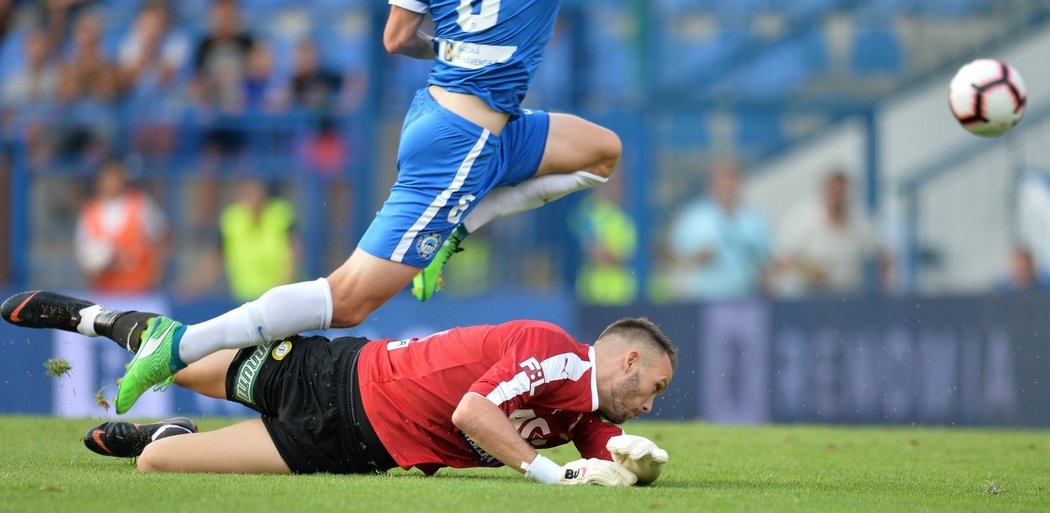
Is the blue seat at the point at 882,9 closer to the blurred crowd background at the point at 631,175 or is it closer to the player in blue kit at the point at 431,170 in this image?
the blurred crowd background at the point at 631,175

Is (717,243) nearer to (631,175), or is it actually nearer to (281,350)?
(631,175)

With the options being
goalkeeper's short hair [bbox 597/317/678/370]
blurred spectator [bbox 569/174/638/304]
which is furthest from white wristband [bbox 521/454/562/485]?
blurred spectator [bbox 569/174/638/304]

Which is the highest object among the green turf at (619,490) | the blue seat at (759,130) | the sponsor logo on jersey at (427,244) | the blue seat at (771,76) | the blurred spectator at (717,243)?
the blue seat at (771,76)

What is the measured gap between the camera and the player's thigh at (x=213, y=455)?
20.4 ft

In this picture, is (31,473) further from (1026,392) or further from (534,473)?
(1026,392)

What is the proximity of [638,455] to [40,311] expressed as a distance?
9.41 ft

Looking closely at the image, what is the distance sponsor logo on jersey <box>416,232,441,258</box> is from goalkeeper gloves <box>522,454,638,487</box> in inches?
44.5

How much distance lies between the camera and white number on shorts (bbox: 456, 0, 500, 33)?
6465 mm

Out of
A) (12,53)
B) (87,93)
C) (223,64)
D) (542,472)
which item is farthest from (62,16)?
(542,472)

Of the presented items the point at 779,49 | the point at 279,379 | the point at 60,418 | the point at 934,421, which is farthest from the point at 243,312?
the point at 779,49

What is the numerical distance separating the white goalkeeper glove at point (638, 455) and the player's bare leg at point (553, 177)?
1.49 metres

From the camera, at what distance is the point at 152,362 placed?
6121mm

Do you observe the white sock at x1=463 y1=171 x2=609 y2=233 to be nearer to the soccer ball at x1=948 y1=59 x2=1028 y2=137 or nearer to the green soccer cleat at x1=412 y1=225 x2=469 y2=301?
the green soccer cleat at x1=412 y1=225 x2=469 y2=301

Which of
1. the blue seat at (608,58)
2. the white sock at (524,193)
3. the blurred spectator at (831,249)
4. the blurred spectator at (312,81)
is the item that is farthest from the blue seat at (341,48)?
the white sock at (524,193)
